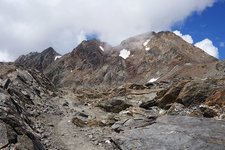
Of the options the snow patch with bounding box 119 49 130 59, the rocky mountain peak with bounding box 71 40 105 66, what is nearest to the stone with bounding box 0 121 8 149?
the rocky mountain peak with bounding box 71 40 105 66

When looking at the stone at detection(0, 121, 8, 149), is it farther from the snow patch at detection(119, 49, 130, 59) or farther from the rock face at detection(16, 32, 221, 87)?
the snow patch at detection(119, 49, 130, 59)

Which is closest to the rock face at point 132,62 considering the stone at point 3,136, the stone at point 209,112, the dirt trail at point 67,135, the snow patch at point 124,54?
the snow patch at point 124,54

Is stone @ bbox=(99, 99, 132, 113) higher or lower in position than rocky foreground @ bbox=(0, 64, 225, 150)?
higher

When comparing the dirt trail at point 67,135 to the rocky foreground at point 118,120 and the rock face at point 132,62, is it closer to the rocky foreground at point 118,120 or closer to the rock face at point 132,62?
the rocky foreground at point 118,120

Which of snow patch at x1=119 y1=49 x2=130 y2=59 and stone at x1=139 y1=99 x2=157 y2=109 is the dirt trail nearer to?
stone at x1=139 y1=99 x2=157 y2=109

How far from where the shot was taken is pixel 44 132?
92.5ft

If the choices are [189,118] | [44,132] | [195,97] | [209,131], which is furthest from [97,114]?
[209,131]

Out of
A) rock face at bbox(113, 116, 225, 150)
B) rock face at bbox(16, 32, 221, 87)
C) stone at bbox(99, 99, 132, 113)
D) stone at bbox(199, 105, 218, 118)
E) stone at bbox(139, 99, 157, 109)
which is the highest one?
rock face at bbox(16, 32, 221, 87)

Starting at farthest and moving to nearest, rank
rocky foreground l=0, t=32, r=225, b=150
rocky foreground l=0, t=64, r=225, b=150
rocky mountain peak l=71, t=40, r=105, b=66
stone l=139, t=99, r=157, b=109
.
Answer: rocky mountain peak l=71, t=40, r=105, b=66 → stone l=139, t=99, r=157, b=109 → rocky foreground l=0, t=32, r=225, b=150 → rocky foreground l=0, t=64, r=225, b=150

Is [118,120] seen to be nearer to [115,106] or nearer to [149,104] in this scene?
[149,104]

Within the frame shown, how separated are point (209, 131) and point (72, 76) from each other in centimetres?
15940

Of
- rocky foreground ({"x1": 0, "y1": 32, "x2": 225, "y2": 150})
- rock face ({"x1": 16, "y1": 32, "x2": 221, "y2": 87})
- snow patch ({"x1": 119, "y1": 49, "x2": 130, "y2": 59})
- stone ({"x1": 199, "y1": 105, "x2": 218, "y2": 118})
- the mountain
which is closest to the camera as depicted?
rocky foreground ({"x1": 0, "y1": 32, "x2": 225, "y2": 150})

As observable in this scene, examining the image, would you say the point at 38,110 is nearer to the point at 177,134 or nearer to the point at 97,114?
the point at 97,114

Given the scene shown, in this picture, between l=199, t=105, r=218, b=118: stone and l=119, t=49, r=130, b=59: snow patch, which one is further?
l=119, t=49, r=130, b=59: snow patch
